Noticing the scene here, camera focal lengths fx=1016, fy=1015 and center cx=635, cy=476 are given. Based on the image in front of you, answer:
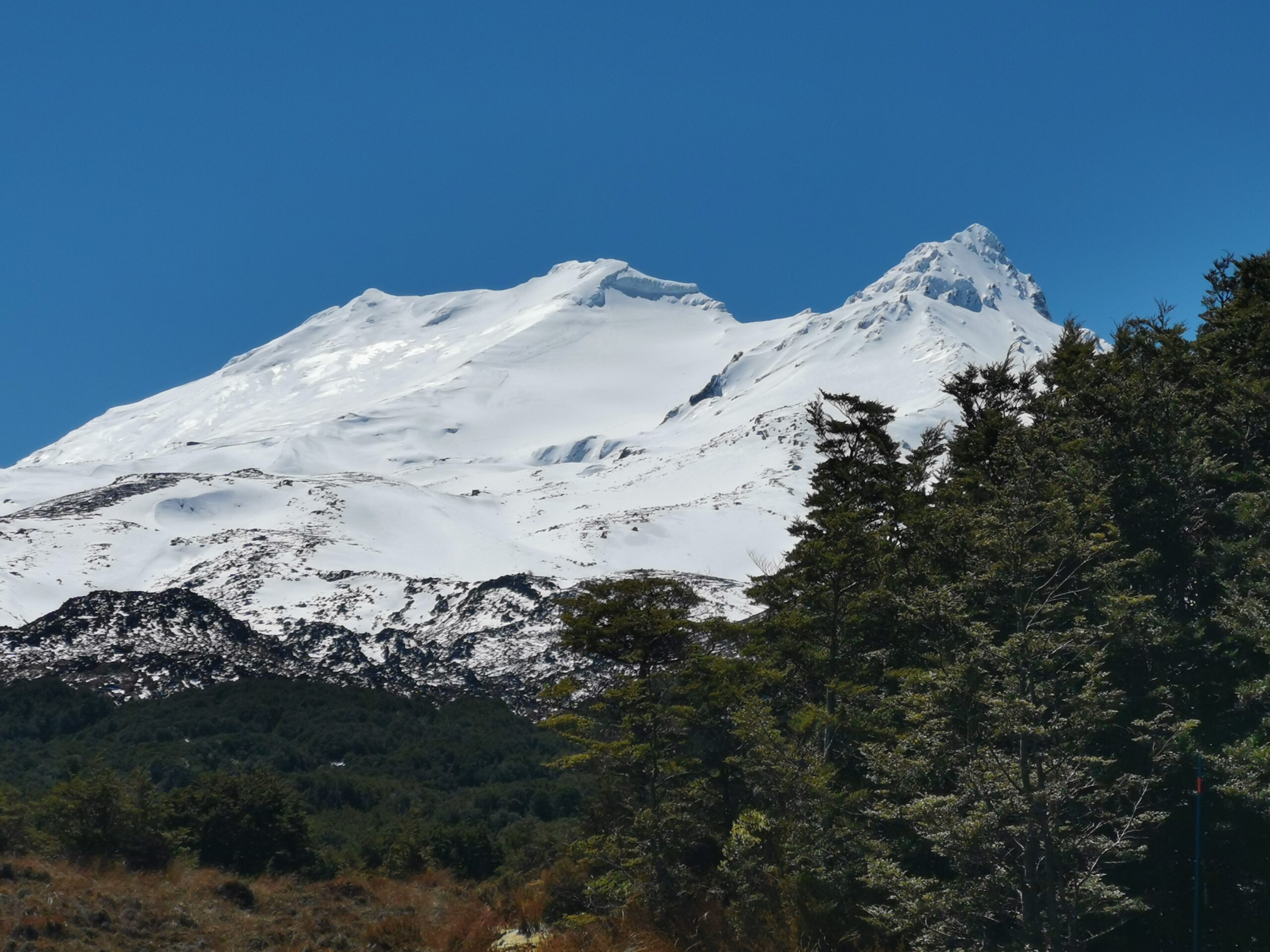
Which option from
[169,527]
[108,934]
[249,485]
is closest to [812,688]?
[108,934]

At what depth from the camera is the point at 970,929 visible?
53.9 ft

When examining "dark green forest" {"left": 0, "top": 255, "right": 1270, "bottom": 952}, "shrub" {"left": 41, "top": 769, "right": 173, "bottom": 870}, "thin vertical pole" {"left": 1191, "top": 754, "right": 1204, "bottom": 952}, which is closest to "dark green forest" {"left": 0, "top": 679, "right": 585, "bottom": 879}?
"shrub" {"left": 41, "top": 769, "right": 173, "bottom": 870}

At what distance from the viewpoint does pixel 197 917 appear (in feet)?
70.9

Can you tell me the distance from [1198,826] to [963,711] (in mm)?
3806

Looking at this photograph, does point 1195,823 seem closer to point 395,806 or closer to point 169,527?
point 395,806

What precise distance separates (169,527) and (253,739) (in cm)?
8263

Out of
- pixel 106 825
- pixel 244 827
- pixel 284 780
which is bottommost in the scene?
pixel 244 827

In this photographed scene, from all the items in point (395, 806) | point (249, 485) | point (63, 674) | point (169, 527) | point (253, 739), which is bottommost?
point (395, 806)

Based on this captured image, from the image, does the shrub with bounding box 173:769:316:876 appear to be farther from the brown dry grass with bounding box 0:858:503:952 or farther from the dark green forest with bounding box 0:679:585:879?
the brown dry grass with bounding box 0:858:503:952

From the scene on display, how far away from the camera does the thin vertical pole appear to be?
15.6m

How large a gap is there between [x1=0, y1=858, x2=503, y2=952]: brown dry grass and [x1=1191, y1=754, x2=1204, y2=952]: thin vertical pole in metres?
11.8

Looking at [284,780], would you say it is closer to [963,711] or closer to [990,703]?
[963,711]

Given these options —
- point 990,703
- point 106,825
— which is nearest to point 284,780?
point 106,825

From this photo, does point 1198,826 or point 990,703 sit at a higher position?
point 990,703
